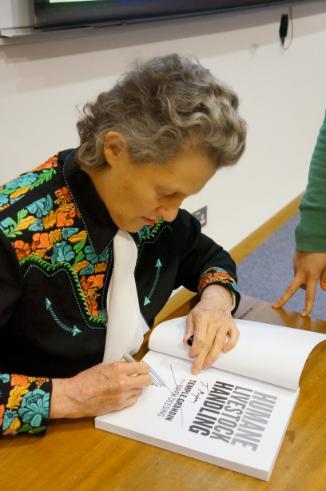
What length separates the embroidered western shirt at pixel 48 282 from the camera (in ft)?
3.22

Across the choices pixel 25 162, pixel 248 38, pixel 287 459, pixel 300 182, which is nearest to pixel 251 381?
pixel 287 459

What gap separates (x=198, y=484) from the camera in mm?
878

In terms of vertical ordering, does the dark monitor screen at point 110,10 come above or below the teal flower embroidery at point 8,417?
above

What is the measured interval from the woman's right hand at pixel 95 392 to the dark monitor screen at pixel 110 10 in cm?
93

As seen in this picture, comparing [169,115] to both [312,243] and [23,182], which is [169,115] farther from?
[312,243]

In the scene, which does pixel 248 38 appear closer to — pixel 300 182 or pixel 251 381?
pixel 300 182

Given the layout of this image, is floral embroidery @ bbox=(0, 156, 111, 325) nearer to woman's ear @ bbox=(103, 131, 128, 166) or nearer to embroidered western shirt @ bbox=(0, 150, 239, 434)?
embroidered western shirt @ bbox=(0, 150, 239, 434)

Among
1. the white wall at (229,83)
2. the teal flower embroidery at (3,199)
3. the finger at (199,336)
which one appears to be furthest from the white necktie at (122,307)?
the white wall at (229,83)

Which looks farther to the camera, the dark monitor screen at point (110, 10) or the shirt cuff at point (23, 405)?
the dark monitor screen at point (110, 10)

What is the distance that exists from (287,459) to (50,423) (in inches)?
15.7

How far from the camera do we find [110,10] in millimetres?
1706

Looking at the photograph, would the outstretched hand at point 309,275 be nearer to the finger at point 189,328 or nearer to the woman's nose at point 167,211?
the finger at point 189,328

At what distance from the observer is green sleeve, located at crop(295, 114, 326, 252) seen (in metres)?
1.42

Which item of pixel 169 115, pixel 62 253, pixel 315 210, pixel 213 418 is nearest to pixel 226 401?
pixel 213 418
